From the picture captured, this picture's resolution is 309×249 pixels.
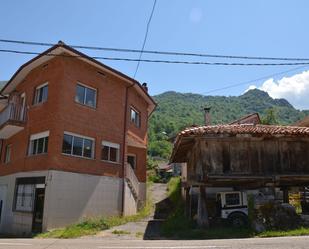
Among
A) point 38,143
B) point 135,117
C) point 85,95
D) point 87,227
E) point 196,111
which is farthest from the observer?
point 196,111

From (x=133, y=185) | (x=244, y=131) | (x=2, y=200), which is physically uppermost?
(x=244, y=131)

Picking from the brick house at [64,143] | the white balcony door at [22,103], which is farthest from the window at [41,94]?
the white balcony door at [22,103]

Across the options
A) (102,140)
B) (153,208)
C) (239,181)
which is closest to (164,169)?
(153,208)

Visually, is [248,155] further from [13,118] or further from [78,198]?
[13,118]

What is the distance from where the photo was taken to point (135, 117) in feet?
85.6

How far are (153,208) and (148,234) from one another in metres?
9.31

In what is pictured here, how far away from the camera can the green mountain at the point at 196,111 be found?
75312mm

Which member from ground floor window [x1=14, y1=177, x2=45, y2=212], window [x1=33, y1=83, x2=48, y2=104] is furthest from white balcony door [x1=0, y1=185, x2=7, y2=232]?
window [x1=33, y1=83, x2=48, y2=104]

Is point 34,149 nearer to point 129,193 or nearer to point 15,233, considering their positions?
point 15,233

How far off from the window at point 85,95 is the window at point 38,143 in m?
2.77

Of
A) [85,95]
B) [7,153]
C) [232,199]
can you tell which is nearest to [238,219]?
[232,199]

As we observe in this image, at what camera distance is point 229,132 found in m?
15.7

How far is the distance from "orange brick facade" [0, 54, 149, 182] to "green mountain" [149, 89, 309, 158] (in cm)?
3927

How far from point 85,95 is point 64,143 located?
342 centimetres
